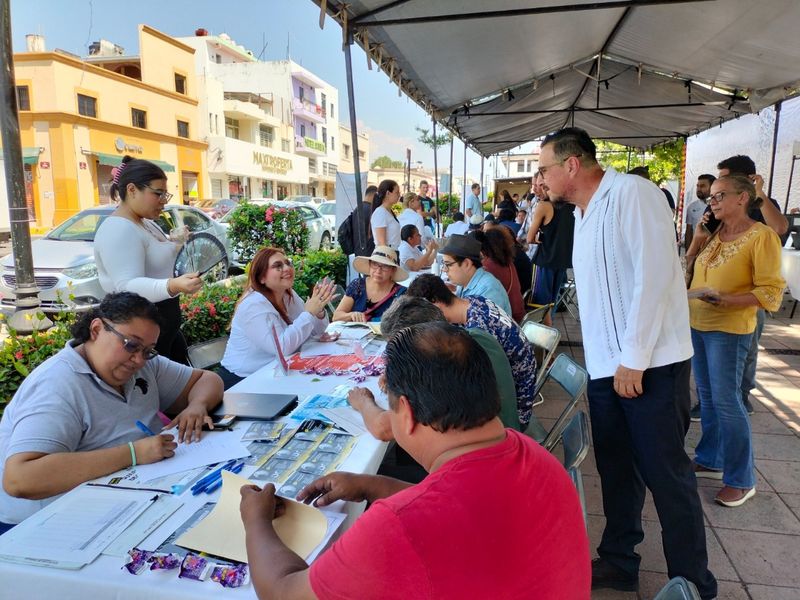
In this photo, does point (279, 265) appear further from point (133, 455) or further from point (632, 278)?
point (632, 278)

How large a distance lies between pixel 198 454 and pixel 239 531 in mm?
494

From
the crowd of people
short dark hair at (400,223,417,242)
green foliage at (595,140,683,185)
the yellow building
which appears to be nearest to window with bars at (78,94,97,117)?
the yellow building

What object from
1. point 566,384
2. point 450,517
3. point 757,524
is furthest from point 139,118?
point 450,517

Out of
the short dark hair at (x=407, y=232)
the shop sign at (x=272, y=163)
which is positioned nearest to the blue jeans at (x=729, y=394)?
the short dark hair at (x=407, y=232)

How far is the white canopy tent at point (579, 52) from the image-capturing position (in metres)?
4.53

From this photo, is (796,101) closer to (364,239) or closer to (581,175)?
(364,239)

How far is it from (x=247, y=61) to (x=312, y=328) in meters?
→ 40.2

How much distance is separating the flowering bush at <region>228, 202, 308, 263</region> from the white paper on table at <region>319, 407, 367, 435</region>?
17.8 ft

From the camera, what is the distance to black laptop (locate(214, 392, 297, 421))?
191 centimetres

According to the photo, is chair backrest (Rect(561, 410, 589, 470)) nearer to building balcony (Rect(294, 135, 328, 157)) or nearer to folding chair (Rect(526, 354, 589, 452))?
folding chair (Rect(526, 354, 589, 452))

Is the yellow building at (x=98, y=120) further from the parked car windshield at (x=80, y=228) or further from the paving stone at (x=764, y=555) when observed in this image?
the paving stone at (x=764, y=555)

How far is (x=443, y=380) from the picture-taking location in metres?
1.02

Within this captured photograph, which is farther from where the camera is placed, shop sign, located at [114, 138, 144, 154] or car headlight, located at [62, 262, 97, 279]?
shop sign, located at [114, 138, 144, 154]

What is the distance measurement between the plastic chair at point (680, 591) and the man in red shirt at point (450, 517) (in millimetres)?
163
